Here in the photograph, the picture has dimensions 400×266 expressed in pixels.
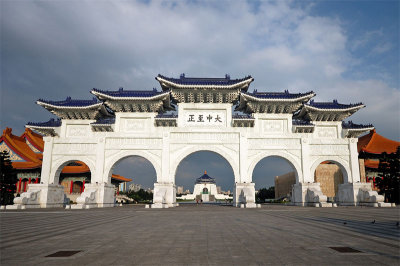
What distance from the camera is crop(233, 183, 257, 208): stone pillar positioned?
799 inches

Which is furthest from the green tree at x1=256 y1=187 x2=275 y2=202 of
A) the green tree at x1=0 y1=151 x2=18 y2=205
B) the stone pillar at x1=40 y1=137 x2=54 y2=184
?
the green tree at x1=0 y1=151 x2=18 y2=205

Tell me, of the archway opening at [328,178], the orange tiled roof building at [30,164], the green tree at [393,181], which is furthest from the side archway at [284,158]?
the orange tiled roof building at [30,164]

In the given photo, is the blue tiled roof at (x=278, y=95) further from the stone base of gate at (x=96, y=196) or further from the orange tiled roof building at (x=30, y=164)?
the orange tiled roof building at (x=30, y=164)

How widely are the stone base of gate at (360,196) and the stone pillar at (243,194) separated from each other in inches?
323

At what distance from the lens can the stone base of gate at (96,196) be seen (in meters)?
19.7

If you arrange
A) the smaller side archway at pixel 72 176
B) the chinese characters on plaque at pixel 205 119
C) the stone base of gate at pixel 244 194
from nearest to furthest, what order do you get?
the stone base of gate at pixel 244 194 → the chinese characters on plaque at pixel 205 119 → the smaller side archway at pixel 72 176

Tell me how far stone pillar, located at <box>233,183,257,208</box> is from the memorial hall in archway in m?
0.08

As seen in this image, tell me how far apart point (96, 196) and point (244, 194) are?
1163 centimetres

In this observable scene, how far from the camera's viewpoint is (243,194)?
68.2 ft

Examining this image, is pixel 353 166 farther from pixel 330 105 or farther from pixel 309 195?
pixel 330 105

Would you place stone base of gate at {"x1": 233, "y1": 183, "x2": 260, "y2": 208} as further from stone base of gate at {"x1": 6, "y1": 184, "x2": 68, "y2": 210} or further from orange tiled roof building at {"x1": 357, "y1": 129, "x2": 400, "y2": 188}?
orange tiled roof building at {"x1": 357, "y1": 129, "x2": 400, "y2": 188}

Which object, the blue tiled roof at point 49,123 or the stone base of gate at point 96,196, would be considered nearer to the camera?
the stone base of gate at point 96,196

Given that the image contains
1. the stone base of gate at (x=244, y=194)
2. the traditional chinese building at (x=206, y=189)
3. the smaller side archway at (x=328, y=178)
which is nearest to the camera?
the stone base of gate at (x=244, y=194)

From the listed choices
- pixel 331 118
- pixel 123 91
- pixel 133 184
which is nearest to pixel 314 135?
pixel 331 118
